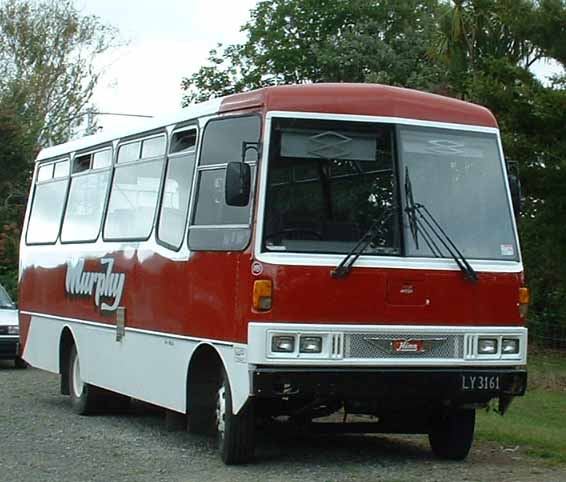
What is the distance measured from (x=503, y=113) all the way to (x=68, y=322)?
8724mm

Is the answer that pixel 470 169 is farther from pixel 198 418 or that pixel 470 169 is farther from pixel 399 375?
pixel 198 418

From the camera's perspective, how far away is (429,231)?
11.4m

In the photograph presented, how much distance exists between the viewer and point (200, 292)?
39.1 feet

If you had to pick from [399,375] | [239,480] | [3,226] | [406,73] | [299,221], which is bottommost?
[239,480]

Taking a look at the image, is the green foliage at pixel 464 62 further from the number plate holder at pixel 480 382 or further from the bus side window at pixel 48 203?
the number plate holder at pixel 480 382

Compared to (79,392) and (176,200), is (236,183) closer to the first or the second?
(176,200)

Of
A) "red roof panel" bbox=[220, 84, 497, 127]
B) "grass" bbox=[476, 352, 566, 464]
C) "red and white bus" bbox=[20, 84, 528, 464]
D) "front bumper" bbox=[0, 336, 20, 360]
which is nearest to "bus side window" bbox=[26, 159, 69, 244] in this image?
"front bumper" bbox=[0, 336, 20, 360]

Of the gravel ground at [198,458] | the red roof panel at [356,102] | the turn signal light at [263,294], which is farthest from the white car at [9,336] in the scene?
the turn signal light at [263,294]

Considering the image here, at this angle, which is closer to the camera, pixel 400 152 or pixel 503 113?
pixel 400 152

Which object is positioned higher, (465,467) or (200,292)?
(200,292)

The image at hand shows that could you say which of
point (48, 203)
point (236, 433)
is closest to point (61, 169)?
point (48, 203)

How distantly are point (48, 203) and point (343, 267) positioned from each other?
783cm

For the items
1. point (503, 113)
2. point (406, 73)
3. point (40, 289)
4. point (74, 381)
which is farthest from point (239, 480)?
point (406, 73)

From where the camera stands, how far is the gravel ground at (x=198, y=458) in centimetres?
1102
